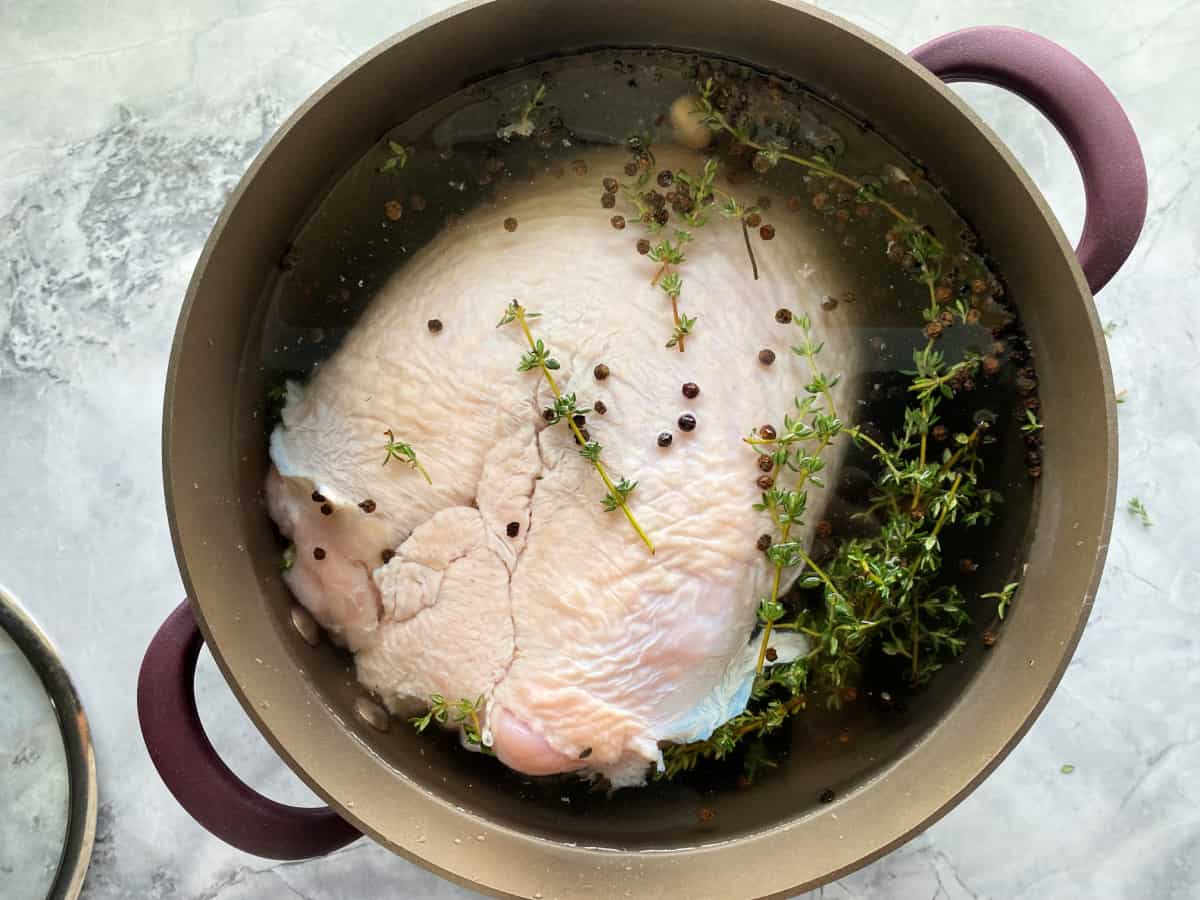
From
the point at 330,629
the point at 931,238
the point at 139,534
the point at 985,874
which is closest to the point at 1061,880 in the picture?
the point at 985,874

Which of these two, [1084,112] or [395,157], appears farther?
[395,157]

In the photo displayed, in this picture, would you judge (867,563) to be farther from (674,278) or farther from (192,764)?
(192,764)

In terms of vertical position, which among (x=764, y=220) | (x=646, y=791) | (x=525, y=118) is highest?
(x=525, y=118)

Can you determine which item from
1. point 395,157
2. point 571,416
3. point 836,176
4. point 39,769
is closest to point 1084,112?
point 836,176

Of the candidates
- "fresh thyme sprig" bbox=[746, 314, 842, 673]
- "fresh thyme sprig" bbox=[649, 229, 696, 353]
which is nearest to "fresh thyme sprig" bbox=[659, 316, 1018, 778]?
"fresh thyme sprig" bbox=[746, 314, 842, 673]

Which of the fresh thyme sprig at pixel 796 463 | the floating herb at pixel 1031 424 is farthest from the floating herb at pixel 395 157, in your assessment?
the floating herb at pixel 1031 424

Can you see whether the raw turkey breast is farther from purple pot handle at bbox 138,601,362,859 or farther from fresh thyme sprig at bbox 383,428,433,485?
purple pot handle at bbox 138,601,362,859

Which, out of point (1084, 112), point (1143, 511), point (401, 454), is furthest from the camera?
point (1143, 511)
